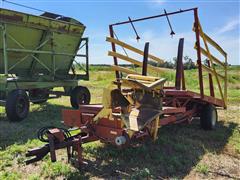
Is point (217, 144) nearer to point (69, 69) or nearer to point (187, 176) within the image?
point (187, 176)

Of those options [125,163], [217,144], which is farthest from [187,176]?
[217,144]

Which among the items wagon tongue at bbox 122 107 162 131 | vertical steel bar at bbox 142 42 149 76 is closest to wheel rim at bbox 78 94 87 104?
vertical steel bar at bbox 142 42 149 76

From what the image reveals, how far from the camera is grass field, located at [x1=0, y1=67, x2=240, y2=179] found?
4.07 m

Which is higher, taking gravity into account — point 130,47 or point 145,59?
point 130,47

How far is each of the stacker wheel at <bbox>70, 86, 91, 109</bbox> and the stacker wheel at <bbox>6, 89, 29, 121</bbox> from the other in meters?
2.24

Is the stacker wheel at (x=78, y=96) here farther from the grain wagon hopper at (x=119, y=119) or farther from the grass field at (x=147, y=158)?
the grain wagon hopper at (x=119, y=119)

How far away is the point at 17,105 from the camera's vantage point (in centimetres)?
720

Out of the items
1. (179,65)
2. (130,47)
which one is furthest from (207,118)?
(130,47)

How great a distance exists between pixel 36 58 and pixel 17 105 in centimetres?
186

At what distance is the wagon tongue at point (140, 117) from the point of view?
4.09m

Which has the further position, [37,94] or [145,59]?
[37,94]

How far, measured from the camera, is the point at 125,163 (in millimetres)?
4426

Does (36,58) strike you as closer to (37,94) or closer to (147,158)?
(37,94)

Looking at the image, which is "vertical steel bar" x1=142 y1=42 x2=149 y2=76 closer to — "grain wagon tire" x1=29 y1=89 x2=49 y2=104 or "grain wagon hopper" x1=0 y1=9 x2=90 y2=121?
"grain wagon hopper" x1=0 y1=9 x2=90 y2=121
